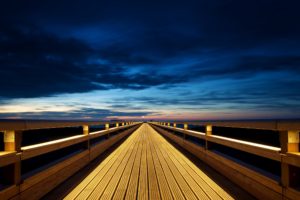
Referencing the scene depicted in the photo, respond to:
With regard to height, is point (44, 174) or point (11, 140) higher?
point (11, 140)

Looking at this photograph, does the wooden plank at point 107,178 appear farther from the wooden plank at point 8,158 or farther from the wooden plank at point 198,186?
the wooden plank at point 198,186

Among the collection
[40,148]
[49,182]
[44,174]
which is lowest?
[49,182]

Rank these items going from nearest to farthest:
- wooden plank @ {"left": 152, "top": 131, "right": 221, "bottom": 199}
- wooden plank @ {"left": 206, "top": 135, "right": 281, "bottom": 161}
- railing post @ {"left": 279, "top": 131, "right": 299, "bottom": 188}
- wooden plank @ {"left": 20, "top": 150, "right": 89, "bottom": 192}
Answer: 1. railing post @ {"left": 279, "top": 131, "right": 299, "bottom": 188}
2. wooden plank @ {"left": 206, "top": 135, "right": 281, "bottom": 161}
3. wooden plank @ {"left": 20, "top": 150, "right": 89, "bottom": 192}
4. wooden plank @ {"left": 152, "top": 131, "right": 221, "bottom": 199}

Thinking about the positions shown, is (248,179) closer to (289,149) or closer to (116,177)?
(289,149)

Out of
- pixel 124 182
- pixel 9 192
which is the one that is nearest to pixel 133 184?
pixel 124 182

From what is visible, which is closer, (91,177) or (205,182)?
(205,182)

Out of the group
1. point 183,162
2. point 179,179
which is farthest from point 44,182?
point 183,162

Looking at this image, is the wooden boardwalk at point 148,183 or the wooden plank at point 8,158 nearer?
the wooden plank at point 8,158

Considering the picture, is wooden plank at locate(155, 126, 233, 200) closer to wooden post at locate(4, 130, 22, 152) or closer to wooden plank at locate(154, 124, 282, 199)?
wooden plank at locate(154, 124, 282, 199)

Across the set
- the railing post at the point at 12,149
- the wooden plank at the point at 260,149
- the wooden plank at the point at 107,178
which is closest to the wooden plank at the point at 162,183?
the wooden plank at the point at 107,178

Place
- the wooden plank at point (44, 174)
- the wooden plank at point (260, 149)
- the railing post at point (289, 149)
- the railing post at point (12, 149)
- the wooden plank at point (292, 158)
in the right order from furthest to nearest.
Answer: the wooden plank at point (44, 174)
the wooden plank at point (260, 149)
the railing post at point (12, 149)
the railing post at point (289, 149)
the wooden plank at point (292, 158)

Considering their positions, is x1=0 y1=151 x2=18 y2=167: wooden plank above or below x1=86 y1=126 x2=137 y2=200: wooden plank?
above

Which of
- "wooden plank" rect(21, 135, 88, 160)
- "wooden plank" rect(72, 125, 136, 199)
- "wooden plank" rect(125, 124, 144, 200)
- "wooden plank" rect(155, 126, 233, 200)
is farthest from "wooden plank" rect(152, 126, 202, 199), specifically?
"wooden plank" rect(21, 135, 88, 160)

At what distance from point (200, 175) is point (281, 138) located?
8.50 ft
